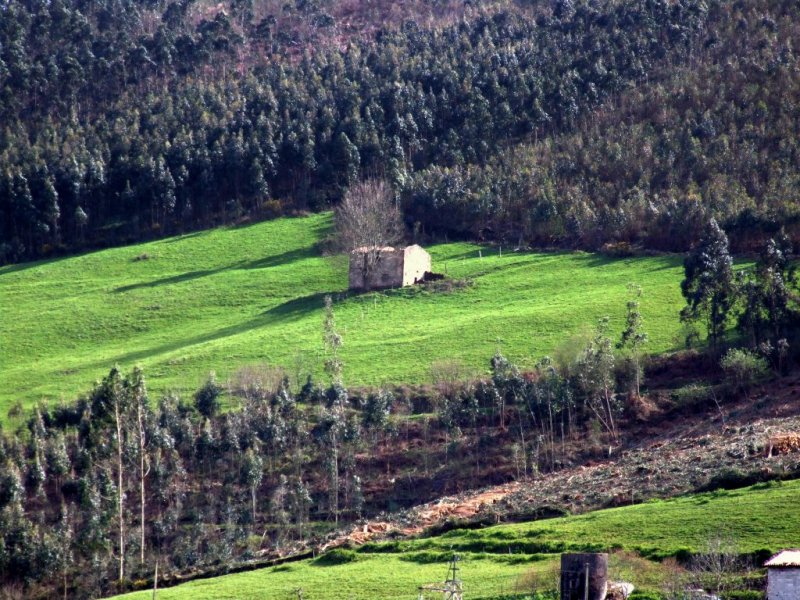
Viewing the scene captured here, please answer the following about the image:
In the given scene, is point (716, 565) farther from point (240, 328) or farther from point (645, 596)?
point (240, 328)

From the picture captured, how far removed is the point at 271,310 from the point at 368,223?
11.2 meters

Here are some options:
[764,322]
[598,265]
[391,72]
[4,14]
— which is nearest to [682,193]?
[598,265]

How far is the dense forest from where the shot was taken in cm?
11956

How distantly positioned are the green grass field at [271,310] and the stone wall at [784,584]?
150ft

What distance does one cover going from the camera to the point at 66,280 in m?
118

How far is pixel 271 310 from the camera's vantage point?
4195 inches

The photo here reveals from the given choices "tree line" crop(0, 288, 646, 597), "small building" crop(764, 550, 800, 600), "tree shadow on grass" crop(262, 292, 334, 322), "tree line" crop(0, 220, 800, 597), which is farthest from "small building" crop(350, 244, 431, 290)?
"small building" crop(764, 550, 800, 600)

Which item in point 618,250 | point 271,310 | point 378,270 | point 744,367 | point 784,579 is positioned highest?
point 378,270

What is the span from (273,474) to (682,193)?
179 ft

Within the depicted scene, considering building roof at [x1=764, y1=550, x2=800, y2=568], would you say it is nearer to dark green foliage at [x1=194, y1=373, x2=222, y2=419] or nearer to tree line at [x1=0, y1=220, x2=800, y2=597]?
tree line at [x1=0, y1=220, x2=800, y2=597]

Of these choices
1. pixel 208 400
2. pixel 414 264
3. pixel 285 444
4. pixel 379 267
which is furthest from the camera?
pixel 414 264

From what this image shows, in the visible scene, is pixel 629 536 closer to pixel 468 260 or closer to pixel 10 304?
pixel 468 260

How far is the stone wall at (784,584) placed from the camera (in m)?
40.2

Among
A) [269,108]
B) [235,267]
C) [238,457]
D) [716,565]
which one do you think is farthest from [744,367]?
[269,108]
